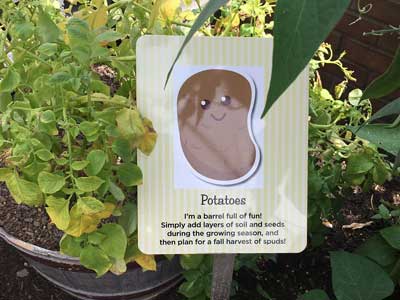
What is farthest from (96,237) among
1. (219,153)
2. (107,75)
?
(107,75)

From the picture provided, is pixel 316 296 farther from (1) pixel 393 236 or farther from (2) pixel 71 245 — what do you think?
(2) pixel 71 245

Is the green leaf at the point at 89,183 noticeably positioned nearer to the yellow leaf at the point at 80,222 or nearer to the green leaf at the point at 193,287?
the yellow leaf at the point at 80,222

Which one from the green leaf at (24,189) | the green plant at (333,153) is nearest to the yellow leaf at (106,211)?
the green leaf at (24,189)

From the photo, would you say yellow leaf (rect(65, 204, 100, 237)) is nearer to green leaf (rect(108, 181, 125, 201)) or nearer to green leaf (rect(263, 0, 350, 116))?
green leaf (rect(108, 181, 125, 201))

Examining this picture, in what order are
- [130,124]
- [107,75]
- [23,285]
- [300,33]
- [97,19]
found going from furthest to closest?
[23,285] → [107,75] → [97,19] → [130,124] → [300,33]

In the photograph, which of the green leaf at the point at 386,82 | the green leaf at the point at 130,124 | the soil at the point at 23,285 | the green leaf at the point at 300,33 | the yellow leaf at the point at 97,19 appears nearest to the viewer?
→ the green leaf at the point at 300,33

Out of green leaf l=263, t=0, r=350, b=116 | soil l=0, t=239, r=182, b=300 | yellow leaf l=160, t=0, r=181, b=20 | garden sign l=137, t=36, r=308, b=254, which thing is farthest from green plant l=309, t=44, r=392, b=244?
green leaf l=263, t=0, r=350, b=116

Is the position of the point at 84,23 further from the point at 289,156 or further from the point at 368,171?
the point at 368,171
